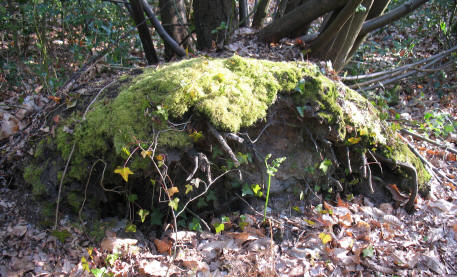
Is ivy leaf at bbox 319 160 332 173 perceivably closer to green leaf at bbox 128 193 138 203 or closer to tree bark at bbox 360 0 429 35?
green leaf at bbox 128 193 138 203

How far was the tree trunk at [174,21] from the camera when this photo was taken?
5.53m

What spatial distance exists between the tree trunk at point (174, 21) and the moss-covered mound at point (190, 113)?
7.94 feet

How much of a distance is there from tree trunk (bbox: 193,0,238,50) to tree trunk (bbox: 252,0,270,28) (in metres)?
1.10

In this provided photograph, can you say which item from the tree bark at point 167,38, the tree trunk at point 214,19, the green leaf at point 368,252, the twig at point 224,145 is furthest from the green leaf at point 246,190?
the tree bark at point 167,38

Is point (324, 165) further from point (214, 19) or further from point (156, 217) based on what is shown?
point (214, 19)

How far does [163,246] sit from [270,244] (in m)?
1.03

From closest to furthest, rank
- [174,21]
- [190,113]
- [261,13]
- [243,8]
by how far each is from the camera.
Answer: [190,113] → [174,21] → [261,13] → [243,8]

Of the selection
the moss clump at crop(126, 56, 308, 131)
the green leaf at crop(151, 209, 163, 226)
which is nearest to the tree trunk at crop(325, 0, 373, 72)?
the moss clump at crop(126, 56, 308, 131)

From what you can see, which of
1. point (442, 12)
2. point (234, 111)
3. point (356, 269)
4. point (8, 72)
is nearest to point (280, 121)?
point (234, 111)

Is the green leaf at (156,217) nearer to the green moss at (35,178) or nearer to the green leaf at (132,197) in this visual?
the green leaf at (132,197)

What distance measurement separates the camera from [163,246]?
9.39ft

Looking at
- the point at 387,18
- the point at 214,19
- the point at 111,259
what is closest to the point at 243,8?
the point at 214,19

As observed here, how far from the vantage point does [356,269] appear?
9.44ft

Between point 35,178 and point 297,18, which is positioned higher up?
point 297,18
